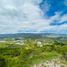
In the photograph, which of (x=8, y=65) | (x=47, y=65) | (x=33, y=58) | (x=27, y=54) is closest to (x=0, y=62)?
(x=8, y=65)

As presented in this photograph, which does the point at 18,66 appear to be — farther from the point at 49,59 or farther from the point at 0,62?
the point at 0,62

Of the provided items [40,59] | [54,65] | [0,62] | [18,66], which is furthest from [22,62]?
[0,62]

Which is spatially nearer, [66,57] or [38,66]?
[38,66]

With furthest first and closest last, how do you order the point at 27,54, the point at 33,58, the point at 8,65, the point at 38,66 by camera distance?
the point at 8,65 → the point at 27,54 → the point at 33,58 → the point at 38,66

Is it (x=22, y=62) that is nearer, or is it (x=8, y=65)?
(x=22, y=62)

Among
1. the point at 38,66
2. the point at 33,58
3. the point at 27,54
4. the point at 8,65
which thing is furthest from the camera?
the point at 8,65

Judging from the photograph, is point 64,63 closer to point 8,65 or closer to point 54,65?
point 54,65

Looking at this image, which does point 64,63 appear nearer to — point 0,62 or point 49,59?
point 49,59

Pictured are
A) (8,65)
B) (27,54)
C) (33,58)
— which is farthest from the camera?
(8,65)

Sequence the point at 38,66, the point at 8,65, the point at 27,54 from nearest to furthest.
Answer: the point at 38,66, the point at 27,54, the point at 8,65
